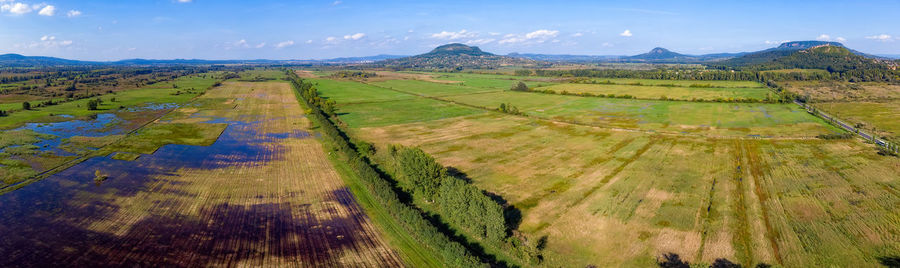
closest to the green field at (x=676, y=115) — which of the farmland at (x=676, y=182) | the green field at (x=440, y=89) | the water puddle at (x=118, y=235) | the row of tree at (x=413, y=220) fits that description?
the farmland at (x=676, y=182)

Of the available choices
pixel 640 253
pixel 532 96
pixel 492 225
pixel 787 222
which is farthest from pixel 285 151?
pixel 532 96

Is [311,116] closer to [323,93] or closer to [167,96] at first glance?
[323,93]

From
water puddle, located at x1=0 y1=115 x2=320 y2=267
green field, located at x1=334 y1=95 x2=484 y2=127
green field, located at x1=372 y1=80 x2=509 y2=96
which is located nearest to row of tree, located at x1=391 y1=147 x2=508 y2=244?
water puddle, located at x1=0 y1=115 x2=320 y2=267

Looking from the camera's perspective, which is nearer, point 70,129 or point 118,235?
point 118,235

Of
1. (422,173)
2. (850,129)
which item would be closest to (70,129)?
(422,173)

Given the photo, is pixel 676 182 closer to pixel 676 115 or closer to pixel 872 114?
pixel 676 115

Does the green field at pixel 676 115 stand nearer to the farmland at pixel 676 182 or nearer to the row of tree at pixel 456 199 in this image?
the farmland at pixel 676 182
